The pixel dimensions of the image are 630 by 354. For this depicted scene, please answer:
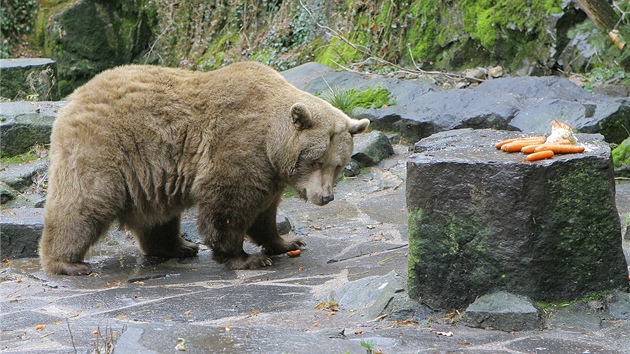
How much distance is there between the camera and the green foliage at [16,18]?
18.3m

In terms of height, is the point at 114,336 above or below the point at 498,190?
below

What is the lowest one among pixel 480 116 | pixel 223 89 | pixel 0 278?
pixel 0 278

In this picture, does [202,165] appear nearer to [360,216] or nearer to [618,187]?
[360,216]

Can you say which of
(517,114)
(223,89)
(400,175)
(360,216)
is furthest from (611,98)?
(223,89)

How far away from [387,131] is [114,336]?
683cm

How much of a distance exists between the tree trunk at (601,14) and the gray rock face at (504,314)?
631 cm

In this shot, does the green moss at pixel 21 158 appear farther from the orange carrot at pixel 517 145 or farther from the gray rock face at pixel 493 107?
the orange carrot at pixel 517 145

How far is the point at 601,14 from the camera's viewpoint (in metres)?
9.78

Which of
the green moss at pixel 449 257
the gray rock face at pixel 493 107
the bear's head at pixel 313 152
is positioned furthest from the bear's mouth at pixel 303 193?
the gray rock face at pixel 493 107

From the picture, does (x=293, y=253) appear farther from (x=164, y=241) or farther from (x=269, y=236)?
(x=164, y=241)

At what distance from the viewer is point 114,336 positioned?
4082mm

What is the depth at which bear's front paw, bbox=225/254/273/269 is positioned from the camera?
265 inches

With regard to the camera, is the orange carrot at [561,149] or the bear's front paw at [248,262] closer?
the orange carrot at [561,149]

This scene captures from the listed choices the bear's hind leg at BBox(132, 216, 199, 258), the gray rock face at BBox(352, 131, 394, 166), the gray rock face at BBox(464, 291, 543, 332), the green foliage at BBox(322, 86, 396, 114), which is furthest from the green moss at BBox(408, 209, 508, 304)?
the green foliage at BBox(322, 86, 396, 114)
